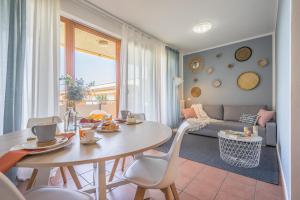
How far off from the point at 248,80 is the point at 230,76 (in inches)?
17.8

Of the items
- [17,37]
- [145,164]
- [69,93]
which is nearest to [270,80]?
[145,164]

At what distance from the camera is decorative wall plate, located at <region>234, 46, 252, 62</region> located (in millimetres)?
3773

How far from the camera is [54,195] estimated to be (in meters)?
Answer: 0.80

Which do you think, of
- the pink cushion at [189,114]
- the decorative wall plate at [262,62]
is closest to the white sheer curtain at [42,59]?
the pink cushion at [189,114]

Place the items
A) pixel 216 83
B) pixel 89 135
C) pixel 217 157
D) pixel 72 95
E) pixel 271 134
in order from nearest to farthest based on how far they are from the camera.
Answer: pixel 89 135, pixel 72 95, pixel 217 157, pixel 271 134, pixel 216 83

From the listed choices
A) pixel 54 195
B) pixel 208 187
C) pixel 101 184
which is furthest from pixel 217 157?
pixel 54 195

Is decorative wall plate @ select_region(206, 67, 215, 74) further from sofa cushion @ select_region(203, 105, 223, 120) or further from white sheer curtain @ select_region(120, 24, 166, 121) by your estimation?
white sheer curtain @ select_region(120, 24, 166, 121)

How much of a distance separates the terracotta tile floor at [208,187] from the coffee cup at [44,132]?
1.04 m

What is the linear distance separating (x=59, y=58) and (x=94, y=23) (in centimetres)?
95

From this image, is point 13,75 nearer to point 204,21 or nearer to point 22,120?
point 22,120

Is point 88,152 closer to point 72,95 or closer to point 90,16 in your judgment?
point 72,95

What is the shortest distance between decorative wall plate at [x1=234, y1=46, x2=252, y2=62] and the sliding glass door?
3.15 metres

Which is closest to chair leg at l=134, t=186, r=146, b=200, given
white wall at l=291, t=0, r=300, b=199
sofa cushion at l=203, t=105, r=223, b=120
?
white wall at l=291, t=0, r=300, b=199

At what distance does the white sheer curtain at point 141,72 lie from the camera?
296cm
